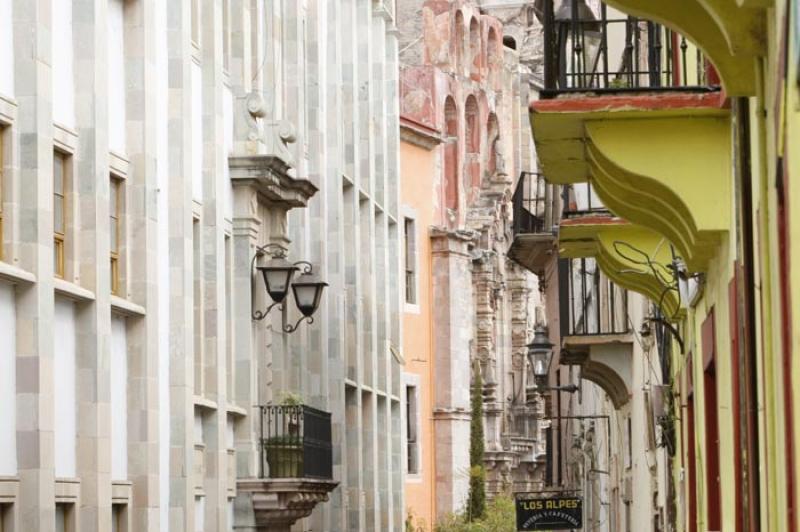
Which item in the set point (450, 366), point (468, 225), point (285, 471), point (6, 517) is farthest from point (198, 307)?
Result: point (468, 225)

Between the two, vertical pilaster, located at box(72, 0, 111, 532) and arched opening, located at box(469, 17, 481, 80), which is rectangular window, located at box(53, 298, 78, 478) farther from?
arched opening, located at box(469, 17, 481, 80)

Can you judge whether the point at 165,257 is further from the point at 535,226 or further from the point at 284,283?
the point at 535,226

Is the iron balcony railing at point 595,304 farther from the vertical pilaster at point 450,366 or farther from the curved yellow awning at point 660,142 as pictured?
the vertical pilaster at point 450,366

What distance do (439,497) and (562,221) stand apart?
137 ft

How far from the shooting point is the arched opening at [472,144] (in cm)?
6425

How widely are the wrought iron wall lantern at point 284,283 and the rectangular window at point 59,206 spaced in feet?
24.6

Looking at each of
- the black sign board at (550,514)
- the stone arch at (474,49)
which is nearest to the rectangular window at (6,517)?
the black sign board at (550,514)

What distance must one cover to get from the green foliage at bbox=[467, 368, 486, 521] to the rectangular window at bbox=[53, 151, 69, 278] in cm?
3536

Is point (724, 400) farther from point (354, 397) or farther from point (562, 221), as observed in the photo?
point (354, 397)

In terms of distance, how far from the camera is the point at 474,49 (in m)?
65.2

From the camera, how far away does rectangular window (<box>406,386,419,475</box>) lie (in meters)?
54.2

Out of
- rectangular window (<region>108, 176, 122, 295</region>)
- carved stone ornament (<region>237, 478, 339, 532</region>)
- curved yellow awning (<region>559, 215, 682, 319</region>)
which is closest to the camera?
curved yellow awning (<region>559, 215, 682, 319</region>)

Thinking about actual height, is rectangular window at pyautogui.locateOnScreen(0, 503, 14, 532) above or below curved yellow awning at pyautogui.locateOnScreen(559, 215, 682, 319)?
below

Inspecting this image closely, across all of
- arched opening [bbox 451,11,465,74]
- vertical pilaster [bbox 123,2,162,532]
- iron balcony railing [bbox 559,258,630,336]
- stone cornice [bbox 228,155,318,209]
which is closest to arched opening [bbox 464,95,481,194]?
arched opening [bbox 451,11,465,74]
